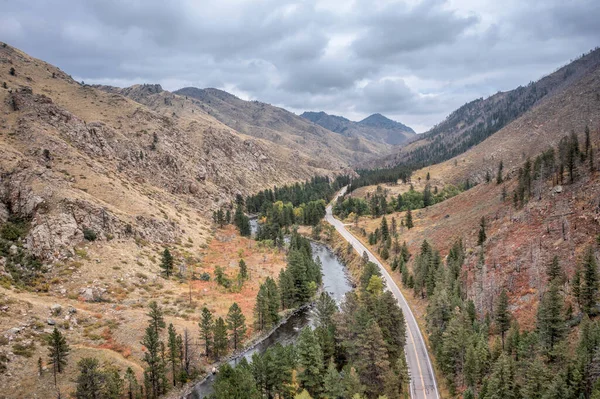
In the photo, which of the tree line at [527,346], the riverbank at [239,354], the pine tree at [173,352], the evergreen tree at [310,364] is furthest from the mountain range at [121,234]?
the evergreen tree at [310,364]

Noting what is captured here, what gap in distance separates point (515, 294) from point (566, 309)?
12.0m

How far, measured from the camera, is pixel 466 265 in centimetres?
7894

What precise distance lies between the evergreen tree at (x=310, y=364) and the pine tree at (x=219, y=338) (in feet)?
59.8

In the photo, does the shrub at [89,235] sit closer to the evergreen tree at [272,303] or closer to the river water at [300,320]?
the evergreen tree at [272,303]

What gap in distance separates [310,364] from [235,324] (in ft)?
70.9

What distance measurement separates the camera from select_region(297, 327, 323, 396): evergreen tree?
48625mm

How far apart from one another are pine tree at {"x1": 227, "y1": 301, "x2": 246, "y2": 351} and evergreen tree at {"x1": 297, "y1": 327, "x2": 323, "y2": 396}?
19488 mm

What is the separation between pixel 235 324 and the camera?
6600 cm

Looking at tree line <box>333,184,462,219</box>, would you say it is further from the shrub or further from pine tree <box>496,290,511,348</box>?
pine tree <box>496,290,511,348</box>

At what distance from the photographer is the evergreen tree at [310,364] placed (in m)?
48.6

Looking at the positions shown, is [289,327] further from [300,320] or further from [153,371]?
[153,371]

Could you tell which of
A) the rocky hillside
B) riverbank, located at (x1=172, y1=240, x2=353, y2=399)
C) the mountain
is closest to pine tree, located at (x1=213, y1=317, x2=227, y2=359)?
riverbank, located at (x1=172, y1=240, x2=353, y2=399)

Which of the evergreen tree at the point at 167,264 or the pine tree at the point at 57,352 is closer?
the pine tree at the point at 57,352

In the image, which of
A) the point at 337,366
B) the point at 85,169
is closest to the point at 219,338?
the point at 337,366
